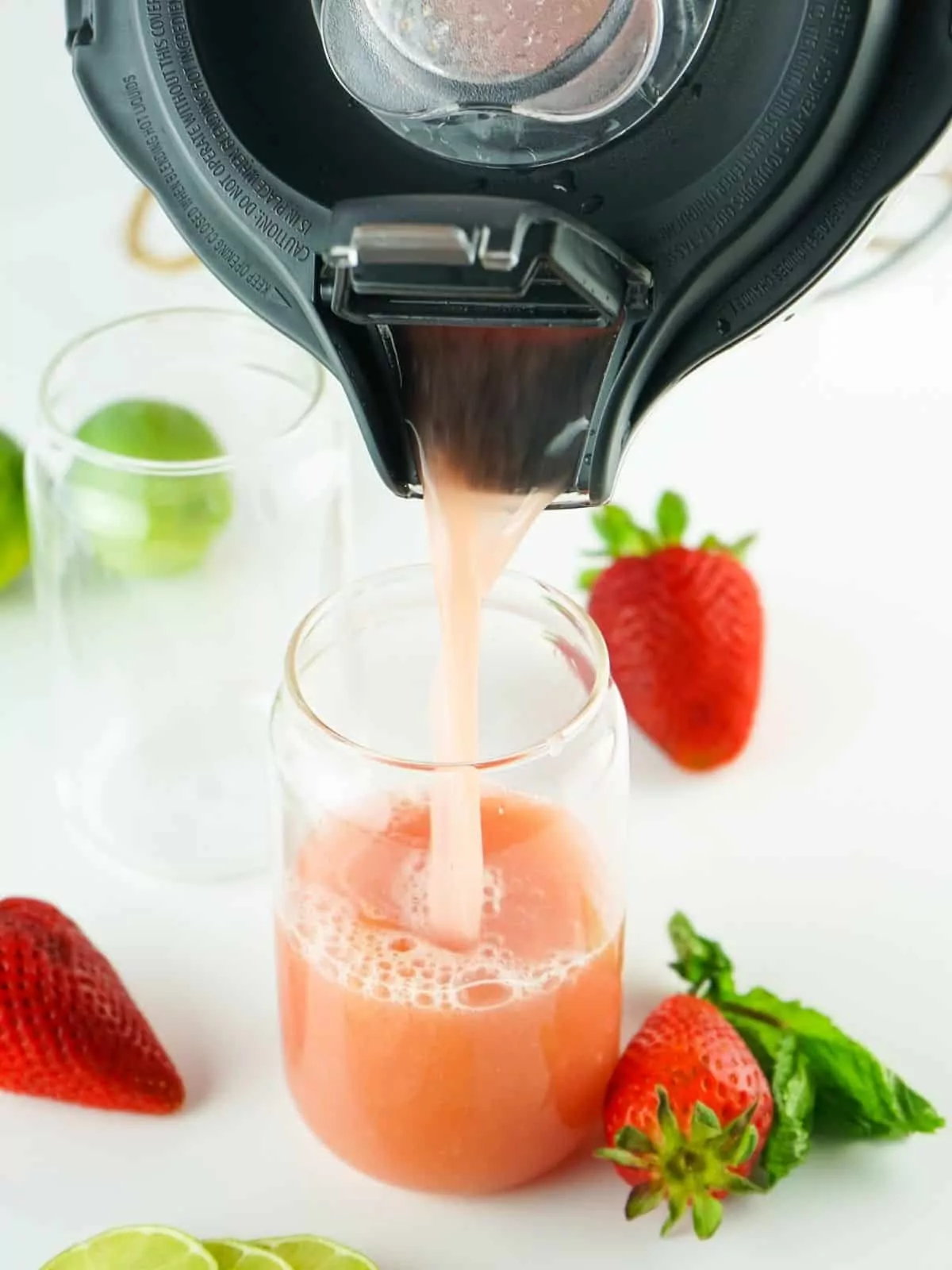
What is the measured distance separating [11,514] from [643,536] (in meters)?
0.45

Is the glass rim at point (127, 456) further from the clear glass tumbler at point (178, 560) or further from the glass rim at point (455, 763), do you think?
the glass rim at point (455, 763)

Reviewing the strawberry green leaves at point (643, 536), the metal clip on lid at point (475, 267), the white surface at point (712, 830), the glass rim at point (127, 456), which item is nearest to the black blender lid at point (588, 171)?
the metal clip on lid at point (475, 267)

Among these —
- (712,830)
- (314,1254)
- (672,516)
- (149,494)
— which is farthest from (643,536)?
(314,1254)

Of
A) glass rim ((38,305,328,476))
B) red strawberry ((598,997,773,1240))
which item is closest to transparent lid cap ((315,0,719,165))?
glass rim ((38,305,328,476))

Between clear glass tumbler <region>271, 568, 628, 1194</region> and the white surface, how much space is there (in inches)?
1.8

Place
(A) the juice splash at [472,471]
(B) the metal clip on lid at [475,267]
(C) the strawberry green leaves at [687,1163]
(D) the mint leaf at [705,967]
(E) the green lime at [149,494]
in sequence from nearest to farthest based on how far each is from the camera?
(B) the metal clip on lid at [475,267] < (A) the juice splash at [472,471] < (C) the strawberry green leaves at [687,1163] < (D) the mint leaf at [705,967] < (E) the green lime at [149,494]

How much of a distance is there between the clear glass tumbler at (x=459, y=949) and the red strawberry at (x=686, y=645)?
247 millimetres

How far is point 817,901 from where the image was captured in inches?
40.8

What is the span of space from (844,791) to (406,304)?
573 millimetres

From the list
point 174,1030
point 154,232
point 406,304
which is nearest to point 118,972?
point 174,1030

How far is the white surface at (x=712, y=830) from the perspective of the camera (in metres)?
0.87

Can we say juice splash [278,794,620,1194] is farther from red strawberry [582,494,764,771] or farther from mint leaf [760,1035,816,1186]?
red strawberry [582,494,764,771]

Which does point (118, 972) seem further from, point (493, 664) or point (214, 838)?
point (493, 664)

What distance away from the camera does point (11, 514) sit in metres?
1.23
